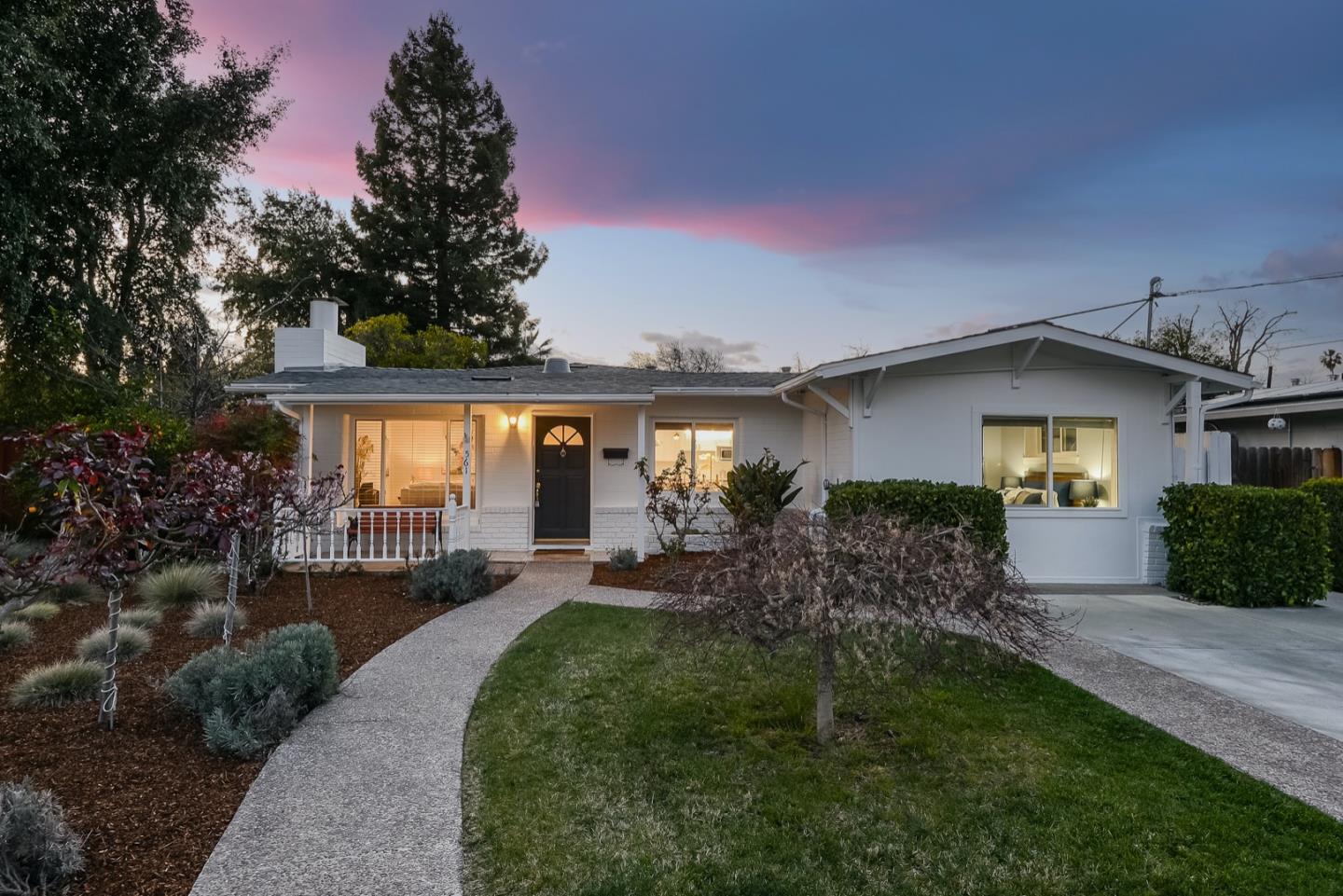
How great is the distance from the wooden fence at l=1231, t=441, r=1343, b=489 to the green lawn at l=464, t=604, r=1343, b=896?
9.45 metres

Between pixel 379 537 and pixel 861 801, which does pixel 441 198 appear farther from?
pixel 861 801

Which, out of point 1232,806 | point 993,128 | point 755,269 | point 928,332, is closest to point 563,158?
point 755,269

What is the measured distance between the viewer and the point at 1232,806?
3223mm

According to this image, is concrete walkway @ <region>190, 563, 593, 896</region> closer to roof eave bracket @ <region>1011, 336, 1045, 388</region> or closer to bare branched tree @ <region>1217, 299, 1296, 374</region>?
roof eave bracket @ <region>1011, 336, 1045, 388</region>

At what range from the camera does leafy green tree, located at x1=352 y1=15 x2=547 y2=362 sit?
26.1 metres

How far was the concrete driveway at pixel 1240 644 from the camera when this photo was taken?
15.8ft

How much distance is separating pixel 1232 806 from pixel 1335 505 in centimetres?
824

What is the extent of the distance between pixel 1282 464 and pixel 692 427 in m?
9.79

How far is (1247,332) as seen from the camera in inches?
1176

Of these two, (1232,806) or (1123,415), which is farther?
(1123,415)

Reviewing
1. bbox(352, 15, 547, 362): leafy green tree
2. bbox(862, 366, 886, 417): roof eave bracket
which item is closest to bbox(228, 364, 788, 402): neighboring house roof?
bbox(862, 366, 886, 417): roof eave bracket

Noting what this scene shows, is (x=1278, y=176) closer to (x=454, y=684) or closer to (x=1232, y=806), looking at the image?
(x=1232, y=806)

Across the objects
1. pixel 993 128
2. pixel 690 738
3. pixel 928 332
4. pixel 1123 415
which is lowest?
pixel 690 738

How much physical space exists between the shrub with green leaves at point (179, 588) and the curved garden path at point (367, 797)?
10.7 feet
